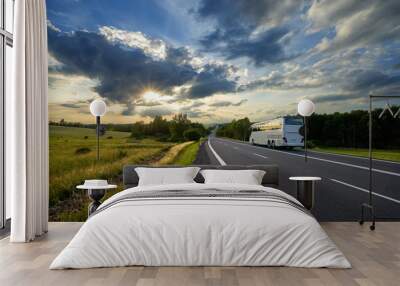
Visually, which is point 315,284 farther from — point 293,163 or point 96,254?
point 293,163

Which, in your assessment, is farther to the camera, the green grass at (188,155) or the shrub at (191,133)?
the shrub at (191,133)

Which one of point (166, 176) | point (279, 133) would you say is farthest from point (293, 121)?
point (166, 176)

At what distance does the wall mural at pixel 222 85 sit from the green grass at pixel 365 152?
16 mm

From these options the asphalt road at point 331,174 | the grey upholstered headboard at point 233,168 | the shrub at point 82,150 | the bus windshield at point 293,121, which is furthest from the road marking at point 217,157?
the shrub at point 82,150

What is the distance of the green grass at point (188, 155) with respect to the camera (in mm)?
6259

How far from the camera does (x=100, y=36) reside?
6207mm

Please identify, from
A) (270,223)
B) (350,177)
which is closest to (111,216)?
(270,223)

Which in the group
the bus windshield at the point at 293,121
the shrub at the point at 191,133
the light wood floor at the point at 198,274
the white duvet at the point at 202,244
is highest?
the bus windshield at the point at 293,121

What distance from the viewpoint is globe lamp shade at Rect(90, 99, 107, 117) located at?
5980 mm

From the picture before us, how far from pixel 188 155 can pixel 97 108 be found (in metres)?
1.51

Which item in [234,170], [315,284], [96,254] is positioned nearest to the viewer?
[315,284]

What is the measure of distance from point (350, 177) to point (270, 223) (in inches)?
118

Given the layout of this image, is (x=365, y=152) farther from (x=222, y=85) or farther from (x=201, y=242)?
(x=201, y=242)

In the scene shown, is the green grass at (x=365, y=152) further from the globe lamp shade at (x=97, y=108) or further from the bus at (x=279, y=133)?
the globe lamp shade at (x=97, y=108)
